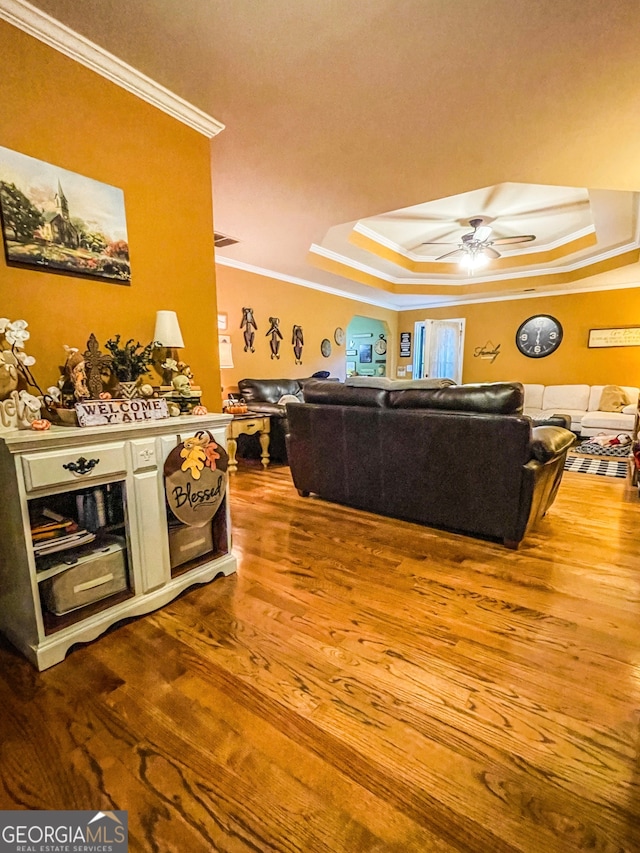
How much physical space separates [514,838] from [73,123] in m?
2.93

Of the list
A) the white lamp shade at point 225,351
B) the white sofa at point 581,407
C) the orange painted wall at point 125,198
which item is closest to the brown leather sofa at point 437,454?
the orange painted wall at point 125,198

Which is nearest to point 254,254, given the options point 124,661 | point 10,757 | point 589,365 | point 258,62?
point 258,62

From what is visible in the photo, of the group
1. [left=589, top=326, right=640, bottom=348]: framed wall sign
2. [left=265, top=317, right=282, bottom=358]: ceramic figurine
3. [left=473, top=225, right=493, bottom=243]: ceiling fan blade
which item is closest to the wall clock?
[left=265, top=317, right=282, bottom=358]: ceramic figurine

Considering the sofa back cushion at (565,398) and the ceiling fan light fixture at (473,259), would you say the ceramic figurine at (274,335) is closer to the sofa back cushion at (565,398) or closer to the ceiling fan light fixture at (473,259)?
the ceiling fan light fixture at (473,259)

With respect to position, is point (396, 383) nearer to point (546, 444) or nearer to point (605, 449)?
point (546, 444)

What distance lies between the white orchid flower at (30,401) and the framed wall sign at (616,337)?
7.90 meters

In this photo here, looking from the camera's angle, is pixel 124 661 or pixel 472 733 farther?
pixel 124 661

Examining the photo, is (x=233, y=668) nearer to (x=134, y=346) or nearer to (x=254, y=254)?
(x=134, y=346)

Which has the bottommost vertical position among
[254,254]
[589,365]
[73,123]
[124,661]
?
[124,661]

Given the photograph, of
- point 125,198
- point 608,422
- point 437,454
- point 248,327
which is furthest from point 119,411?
point 608,422

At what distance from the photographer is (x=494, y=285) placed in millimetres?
6906

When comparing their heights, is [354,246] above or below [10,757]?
above

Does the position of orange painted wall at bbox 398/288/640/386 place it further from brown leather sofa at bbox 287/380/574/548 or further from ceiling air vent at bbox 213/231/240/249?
ceiling air vent at bbox 213/231/240/249

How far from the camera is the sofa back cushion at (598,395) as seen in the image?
5.92m
